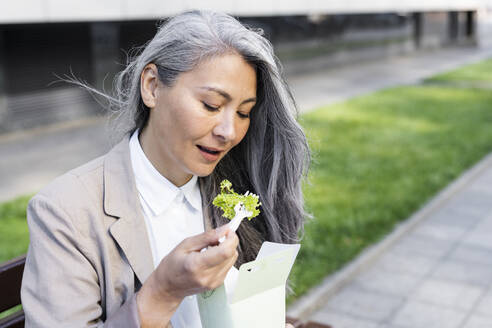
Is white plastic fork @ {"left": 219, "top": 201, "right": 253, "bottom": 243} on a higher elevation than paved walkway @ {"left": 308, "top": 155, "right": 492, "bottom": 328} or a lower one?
higher

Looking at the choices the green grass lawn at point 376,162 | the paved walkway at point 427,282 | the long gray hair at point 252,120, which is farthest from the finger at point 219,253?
the paved walkway at point 427,282

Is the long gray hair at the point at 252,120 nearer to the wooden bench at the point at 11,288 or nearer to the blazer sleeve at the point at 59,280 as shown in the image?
the blazer sleeve at the point at 59,280

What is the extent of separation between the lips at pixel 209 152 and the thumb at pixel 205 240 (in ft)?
1.34

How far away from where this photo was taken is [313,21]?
66.0 feet

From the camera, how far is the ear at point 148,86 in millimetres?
1779

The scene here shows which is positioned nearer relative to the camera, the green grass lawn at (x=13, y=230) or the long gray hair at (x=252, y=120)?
the long gray hair at (x=252, y=120)

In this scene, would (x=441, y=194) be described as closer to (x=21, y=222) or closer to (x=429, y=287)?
(x=429, y=287)

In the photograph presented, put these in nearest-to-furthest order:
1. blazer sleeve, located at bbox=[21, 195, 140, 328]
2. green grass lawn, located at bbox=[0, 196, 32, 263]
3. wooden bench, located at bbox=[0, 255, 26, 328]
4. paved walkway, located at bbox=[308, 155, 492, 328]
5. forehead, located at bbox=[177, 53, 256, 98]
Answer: blazer sleeve, located at bbox=[21, 195, 140, 328] < forehead, located at bbox=[177, 53, 256, 98] < wooden bench, located at bbox=[0, 255, 26, 328] < paved walkway, located at bbox=[308, 155, 492, 328] < green grass lawn, located at bbox=[0, 196, 32, 263]

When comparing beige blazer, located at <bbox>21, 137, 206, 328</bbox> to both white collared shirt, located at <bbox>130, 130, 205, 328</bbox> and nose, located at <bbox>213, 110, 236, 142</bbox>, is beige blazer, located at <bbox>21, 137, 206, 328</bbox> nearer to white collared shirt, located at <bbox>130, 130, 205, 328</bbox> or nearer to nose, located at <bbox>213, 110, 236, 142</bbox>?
white collared shirt, located at <bbox>130, 130, 205, 328</bbox>

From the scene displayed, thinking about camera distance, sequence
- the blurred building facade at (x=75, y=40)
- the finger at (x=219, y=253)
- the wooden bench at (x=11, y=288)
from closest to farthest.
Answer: the finger at (x=219, y=253)
the wooden bench at (x=11, y=288)
the blurred building facade at (x=75, y=40)

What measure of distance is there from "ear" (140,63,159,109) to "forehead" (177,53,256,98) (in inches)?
4.6

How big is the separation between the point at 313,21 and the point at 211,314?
63.5 ft

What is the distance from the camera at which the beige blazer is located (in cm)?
157

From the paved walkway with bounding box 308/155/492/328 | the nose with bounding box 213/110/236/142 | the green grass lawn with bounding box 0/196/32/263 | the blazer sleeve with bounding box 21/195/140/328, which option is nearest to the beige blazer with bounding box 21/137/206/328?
the blazer sleeve with bounding box 21/195/140/328
